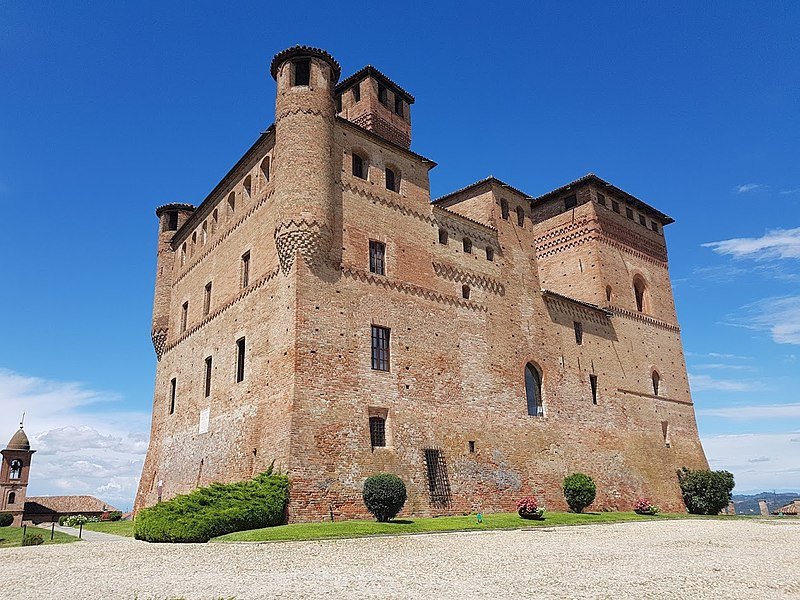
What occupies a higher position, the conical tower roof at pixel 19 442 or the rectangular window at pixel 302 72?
the rectangular window at pixel 302 72

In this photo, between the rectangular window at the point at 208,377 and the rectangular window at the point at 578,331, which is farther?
the rectangular window at the point at 578,331

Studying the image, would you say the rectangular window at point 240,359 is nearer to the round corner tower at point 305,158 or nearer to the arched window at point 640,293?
the round corner tower at point 305,158

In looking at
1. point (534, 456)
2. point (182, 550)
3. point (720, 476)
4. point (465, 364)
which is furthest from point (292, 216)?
point (720, 476)

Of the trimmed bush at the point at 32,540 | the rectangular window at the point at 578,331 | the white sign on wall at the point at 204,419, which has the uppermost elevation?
the rectangular window at the point at 578,331

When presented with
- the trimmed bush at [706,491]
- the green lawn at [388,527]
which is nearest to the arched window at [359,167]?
the green lawn at [388,527]

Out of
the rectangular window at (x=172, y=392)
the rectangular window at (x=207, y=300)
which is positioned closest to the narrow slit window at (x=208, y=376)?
the rectangular window at (x=207, y=300)

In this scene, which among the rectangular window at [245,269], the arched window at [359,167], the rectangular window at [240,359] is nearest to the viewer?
the rectangular window at [240,359]

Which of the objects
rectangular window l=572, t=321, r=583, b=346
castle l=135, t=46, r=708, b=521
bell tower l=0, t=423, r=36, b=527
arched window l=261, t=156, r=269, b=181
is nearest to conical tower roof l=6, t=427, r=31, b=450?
bell tower l=0, t=423, r=36, b=527

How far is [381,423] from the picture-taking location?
73.1ft

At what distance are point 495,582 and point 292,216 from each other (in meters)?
15.3

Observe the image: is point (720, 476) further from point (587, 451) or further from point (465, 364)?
point (465, 364)

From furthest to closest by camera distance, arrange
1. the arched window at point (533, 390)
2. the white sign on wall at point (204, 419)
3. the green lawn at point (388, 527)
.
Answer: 1. the arched window at point (533, 390)
2. the white sign on wall at point (204, 419)
3. the green lawn at point (388, 527)

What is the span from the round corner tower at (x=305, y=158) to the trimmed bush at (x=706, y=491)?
81.6 feet

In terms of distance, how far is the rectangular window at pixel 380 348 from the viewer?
75.3ft
